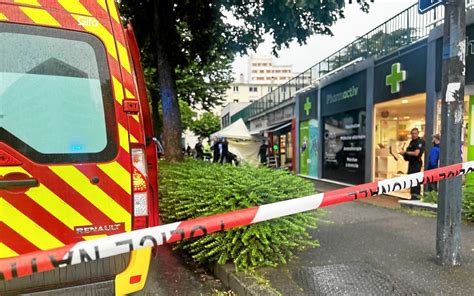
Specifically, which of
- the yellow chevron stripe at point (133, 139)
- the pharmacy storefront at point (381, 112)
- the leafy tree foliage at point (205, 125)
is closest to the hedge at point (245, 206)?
the yellow chevron stripe at point (133, 139)

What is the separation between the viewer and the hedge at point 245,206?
12.8 ft

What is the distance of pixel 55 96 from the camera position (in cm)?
243

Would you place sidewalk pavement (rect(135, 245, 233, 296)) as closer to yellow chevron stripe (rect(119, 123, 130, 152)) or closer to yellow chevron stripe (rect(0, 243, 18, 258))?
yellow chevron stripe (rect(0, 243, 18, 258))

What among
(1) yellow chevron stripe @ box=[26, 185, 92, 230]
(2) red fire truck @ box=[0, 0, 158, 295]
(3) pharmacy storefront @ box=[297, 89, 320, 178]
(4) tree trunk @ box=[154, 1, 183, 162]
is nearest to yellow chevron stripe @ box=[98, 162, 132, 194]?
(2) red fire truck @ box=[0, 0, 158, 295]

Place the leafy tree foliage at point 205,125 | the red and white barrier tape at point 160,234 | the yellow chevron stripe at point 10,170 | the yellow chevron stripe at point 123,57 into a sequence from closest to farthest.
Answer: the red and white barrier tape at point 160,234 < the yellow chevron stripe at point 10,170 < the yellow chevron stripe at point 123,57 < the leafy tree foliage at point 205,125

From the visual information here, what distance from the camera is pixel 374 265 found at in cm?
403

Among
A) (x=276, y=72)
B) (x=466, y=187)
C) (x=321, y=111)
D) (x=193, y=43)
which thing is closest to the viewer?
(x=466, y=187)

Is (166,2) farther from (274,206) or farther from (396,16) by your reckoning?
(274,206)

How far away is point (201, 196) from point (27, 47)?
2.55 m

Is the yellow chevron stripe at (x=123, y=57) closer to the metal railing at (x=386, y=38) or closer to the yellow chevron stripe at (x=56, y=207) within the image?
the yellow chevron stripe at (x=56, y=207)

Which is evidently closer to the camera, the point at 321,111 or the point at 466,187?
the point at 466,187

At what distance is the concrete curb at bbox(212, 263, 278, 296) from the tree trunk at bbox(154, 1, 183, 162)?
4.81 m

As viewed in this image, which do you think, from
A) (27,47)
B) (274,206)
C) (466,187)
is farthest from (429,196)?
(27,47)

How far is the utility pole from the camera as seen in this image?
3.81 meters
